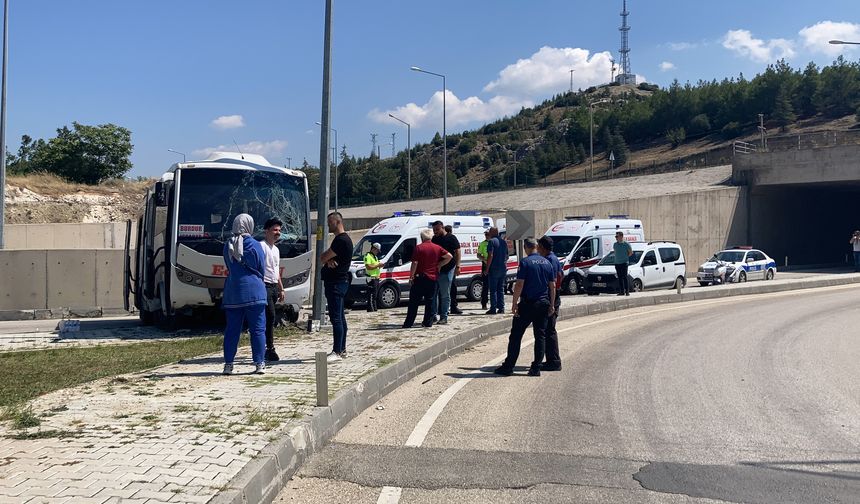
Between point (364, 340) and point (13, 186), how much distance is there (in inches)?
1555

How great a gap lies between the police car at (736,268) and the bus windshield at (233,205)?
21.0 metres

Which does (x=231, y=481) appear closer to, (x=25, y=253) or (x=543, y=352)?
(x=543, y=352)

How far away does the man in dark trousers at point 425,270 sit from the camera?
13.5 m

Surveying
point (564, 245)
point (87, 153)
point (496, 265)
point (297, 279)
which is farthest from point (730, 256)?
point (87, 153)

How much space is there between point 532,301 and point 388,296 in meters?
10.5

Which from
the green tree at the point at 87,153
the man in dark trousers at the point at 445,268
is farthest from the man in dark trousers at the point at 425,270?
the green tree at the point at 87,153

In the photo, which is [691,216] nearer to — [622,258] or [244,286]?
[622,258]

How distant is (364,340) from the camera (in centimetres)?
1232

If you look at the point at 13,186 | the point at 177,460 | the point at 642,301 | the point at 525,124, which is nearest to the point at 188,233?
the point at 177,460

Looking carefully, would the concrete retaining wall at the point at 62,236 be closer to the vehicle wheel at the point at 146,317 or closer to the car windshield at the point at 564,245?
the vehicle wheel at the point at 146,317

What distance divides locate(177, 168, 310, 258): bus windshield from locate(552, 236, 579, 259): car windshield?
13294mm

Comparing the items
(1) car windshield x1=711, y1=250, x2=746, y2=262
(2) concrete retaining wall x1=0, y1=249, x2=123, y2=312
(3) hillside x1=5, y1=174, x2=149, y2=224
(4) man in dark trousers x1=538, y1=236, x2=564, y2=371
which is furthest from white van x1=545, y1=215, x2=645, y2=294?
(3) hillside x1=5, y1=174, x2=149, y2=224

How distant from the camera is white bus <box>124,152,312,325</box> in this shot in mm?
14078

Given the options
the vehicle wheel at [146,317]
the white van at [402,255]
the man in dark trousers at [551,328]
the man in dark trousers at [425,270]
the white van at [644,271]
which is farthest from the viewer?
the white van at [644,271]
